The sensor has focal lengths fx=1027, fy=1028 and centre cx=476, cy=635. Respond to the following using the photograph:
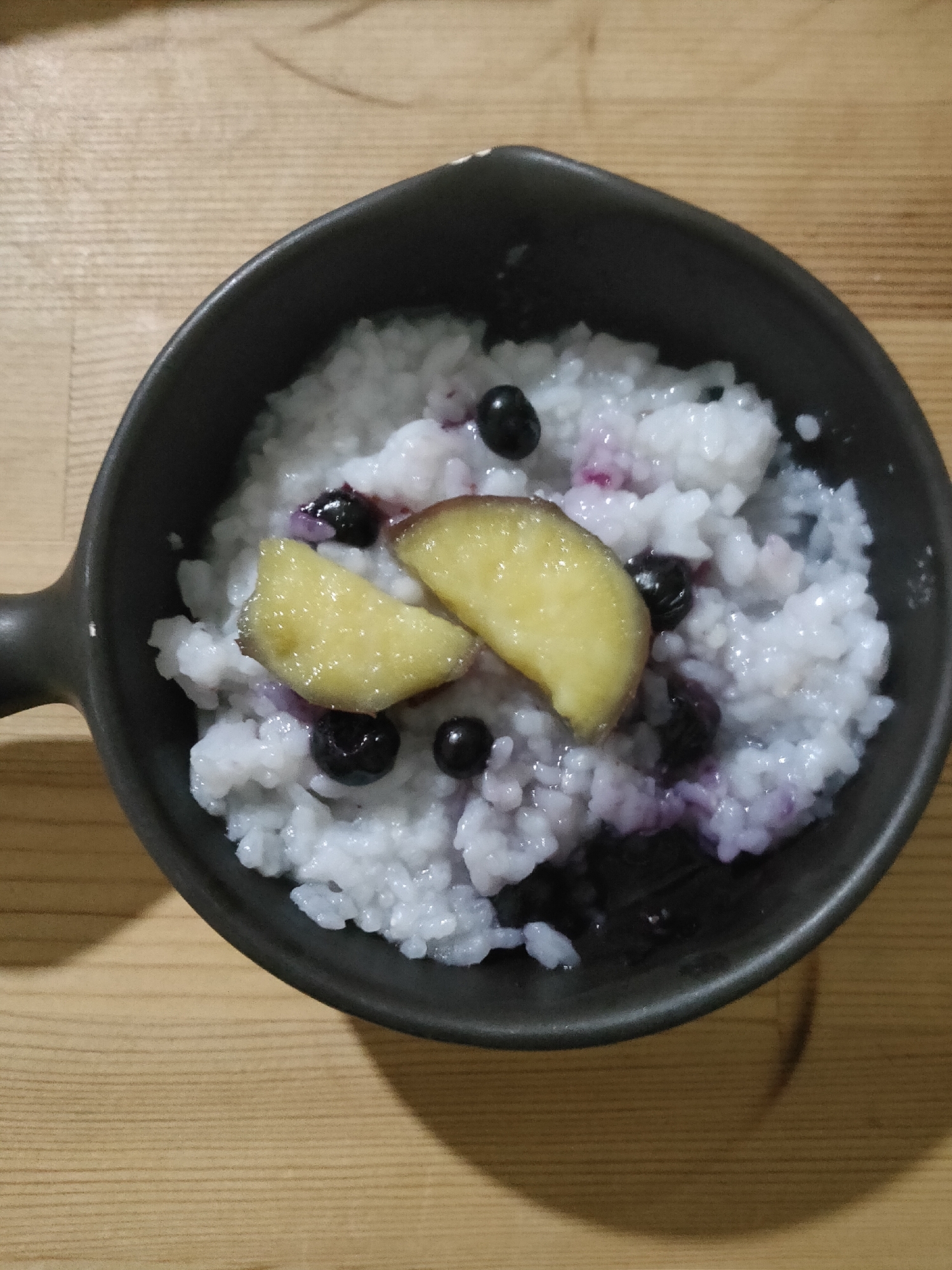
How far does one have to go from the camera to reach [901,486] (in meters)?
0.81

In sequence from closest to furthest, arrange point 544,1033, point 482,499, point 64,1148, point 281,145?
point 544,1033
point 482,499
point 64,1148
point 281,145

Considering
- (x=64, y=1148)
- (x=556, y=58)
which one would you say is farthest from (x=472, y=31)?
(x=64, y=1148)

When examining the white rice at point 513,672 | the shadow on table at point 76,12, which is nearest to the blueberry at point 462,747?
the white rice at point 513,672

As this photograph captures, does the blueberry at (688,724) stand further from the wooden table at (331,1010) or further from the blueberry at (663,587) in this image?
the wooden table at (331,1010)

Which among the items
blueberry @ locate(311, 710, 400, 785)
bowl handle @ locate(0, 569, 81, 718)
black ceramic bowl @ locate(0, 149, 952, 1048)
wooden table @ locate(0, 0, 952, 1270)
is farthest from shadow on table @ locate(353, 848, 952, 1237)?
bowl handle @ locate(0, 569, 81, 718)

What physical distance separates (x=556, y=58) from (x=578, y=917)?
90 cm

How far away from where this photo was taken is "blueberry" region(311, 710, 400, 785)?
0.80 m

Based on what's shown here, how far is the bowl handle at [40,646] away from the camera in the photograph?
0.76 meters

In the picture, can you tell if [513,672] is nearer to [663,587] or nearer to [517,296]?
[663,587]

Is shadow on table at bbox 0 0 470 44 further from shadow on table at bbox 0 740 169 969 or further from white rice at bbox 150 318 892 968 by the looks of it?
shadow on table at bbox 0 740 169 969

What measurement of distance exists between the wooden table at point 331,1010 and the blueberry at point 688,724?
0.30 meters

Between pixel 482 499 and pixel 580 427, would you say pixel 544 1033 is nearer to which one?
pixel 482 499

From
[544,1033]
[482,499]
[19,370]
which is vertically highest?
[482,499]

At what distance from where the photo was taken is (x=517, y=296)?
36.5 inches
